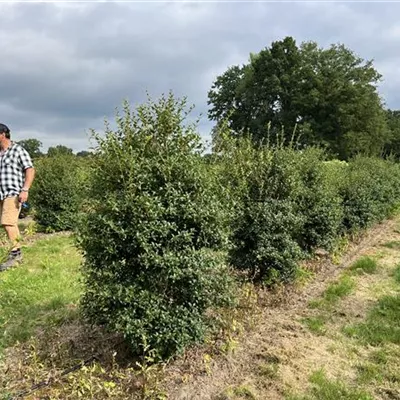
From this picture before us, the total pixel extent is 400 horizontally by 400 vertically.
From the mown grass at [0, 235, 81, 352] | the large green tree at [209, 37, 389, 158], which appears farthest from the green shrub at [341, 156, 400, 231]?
the large green tree at [209, 37, 389, 158]

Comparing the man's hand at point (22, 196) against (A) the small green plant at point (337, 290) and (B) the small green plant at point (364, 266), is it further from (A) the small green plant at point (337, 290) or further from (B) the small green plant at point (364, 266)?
(B) the small green plant at point (364, 266)

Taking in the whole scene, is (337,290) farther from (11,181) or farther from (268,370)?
(11,181)

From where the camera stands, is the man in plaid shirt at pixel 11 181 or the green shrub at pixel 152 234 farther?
the man in plaid shirt at pixel 11 181

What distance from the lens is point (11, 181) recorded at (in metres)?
5.52

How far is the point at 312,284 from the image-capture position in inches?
206

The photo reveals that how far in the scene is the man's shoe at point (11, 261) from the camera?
5.35 metres

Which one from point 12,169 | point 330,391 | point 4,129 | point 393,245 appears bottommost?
point 330,391

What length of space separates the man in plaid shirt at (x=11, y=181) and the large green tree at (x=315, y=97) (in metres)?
27.5

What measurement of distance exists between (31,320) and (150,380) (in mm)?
1695

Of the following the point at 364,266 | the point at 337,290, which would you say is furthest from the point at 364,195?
the point at 337,290

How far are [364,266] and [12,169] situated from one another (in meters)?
5.12

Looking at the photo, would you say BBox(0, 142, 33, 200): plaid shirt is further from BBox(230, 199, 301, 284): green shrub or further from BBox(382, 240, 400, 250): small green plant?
BBox(382, 240, 400, 250): small green plant

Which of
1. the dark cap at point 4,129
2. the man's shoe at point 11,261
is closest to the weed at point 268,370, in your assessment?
the man's shoe at point 11,261

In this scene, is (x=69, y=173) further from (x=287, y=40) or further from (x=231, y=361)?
(x=287, y=40)
